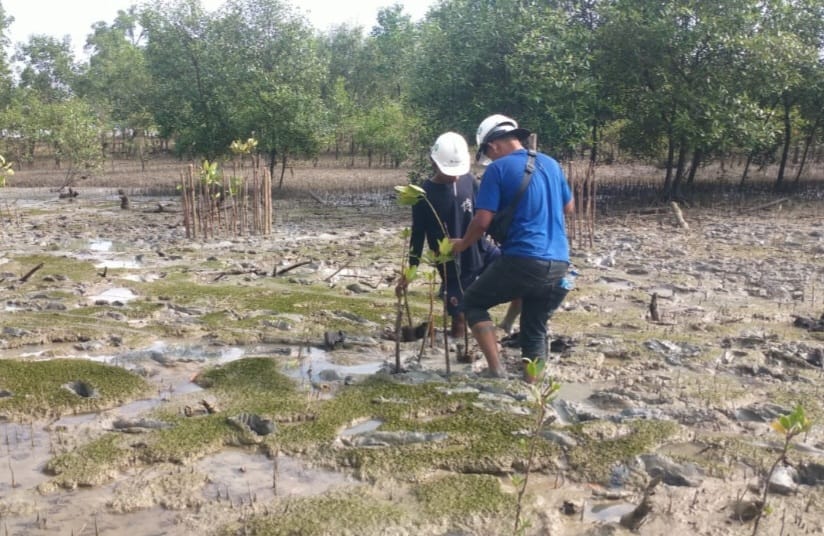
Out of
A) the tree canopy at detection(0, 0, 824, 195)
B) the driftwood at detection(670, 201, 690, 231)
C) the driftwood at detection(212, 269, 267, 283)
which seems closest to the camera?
the driftwood at detection(212, 269, 267, 283)

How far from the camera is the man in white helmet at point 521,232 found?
4.57 metres

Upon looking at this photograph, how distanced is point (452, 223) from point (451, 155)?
27.2 inches

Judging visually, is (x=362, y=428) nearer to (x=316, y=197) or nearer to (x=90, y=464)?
(x=90, y=464)

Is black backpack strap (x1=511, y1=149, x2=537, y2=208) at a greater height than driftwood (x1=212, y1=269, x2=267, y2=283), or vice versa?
black backpack strap (x1=511, y1=149, x2=537, y2=208)

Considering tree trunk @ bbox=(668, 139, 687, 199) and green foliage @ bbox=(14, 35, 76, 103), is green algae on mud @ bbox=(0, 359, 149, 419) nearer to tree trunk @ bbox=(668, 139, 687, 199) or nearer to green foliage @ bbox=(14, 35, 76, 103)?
tree trunk @ bbox=(668, 139, 687, 199)

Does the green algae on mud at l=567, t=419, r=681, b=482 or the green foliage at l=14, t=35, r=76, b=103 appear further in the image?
the green foliage at l=14, t=35, r=76, b=103

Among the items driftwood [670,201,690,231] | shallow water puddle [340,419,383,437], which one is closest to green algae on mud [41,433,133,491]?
shallow water puddle [340,419,383,437]

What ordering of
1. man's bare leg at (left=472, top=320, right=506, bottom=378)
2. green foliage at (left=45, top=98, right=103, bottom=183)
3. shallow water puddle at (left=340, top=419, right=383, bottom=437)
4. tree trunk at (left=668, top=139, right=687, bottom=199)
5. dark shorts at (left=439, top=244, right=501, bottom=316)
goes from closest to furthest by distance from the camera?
shallow water puddle at (left=340, top=419, right=383, bottom=437) → man's bare leg at (left=472, top=320, right=506, bottom=378) → dark shorts at (left=439, top=244, right=501, bottom=316) → tree trunk at (left=668, top=139, right=687, bottom=199) → green foliage at (left=45, top=98, right=103, bottom=183)

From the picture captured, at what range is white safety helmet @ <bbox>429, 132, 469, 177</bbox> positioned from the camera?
5531mm

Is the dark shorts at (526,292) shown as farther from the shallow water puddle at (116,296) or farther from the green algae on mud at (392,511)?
the shallow water puddle at (116,296)

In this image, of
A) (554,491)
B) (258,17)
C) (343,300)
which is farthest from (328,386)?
(258,17)

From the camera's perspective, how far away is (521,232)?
4.63 metres

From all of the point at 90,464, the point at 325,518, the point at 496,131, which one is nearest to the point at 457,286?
the point at 496,131

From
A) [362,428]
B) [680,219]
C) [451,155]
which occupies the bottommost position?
[362,428]
